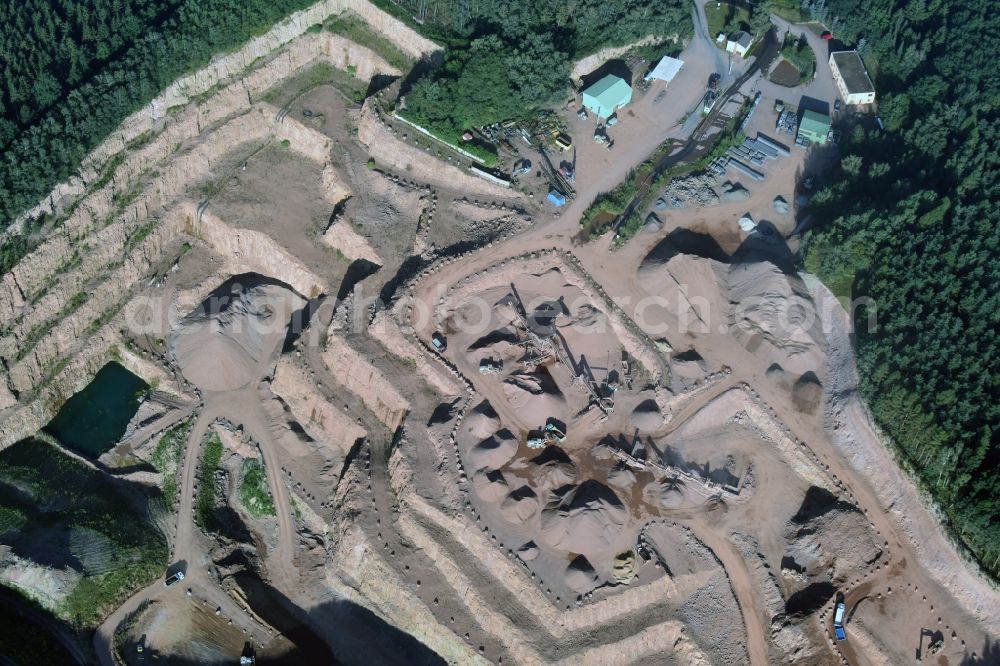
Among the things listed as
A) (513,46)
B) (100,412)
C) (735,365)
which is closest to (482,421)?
(735,365)

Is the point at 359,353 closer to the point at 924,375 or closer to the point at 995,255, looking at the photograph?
the point at 924,375

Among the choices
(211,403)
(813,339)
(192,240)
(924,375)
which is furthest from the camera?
(192,240)

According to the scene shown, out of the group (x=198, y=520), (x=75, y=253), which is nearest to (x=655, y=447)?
(x=198, y=520)

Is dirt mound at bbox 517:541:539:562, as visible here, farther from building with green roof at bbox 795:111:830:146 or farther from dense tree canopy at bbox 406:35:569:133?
building with green roof at bbox 795:111:830:146

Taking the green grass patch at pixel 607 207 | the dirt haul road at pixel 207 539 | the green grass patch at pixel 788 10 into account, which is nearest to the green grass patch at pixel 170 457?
the dirt haul road at pixel 207 539

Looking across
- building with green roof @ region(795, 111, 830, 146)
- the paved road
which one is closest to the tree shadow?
the paved road
